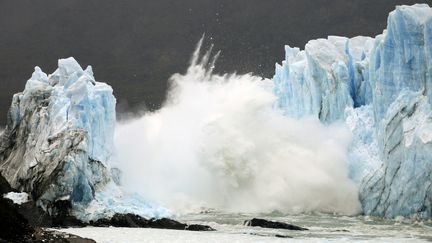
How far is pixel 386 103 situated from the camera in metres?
34.3

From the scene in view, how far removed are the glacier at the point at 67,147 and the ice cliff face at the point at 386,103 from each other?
12.6m

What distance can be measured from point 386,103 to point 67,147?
59.8ft

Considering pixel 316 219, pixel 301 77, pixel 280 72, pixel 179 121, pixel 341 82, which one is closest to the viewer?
pixel 316 219

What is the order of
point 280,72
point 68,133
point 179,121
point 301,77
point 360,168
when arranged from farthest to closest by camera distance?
point 179,121, point 280,72, point 301,77, point 360,168, point 68,133

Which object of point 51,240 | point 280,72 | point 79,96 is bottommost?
point 51,240

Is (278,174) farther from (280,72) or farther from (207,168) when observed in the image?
(280,72)

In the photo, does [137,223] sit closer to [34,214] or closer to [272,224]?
[34,214]

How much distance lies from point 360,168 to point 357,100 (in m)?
5.44

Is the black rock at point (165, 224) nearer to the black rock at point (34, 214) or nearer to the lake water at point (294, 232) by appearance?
the lake water at point (294, 232)

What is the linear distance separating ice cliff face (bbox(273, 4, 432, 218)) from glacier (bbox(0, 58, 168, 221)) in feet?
41.3

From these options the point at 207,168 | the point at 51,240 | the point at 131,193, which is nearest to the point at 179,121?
the point at 207,168

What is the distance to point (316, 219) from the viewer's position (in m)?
32.6

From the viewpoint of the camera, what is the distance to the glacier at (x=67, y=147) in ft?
92.6

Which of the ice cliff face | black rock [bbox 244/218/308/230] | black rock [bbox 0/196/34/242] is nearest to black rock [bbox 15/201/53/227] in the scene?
black rock [bbox 244/218/308/230]
